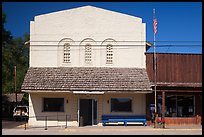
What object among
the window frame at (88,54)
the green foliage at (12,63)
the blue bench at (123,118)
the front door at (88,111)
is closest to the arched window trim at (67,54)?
the window frame at (88,54)

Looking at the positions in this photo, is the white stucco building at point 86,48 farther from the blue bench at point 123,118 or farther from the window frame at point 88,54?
the blue bench at point 123,118

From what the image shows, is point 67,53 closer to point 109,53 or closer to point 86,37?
point 86,37

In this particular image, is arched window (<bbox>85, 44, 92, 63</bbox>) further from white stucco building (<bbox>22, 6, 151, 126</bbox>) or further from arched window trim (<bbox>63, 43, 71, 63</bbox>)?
A: arched window trim (<bbox>63, 43, 71, 63</bbox>)

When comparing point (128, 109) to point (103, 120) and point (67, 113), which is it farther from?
A: point (67, 113)

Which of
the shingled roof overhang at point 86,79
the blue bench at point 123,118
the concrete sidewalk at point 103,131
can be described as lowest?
the concrete sidewalk at point 103,131

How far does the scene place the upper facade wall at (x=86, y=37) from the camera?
96.7ft

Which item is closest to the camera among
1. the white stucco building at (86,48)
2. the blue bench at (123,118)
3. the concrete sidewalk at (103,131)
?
the concrete sidewalk at (103,131)

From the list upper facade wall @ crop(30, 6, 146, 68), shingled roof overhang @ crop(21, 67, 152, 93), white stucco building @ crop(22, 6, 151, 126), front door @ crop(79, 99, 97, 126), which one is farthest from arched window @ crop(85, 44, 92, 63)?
front door @ crop(79, 99, 97, 126)

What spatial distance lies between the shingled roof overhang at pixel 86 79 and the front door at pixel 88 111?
5.05 feet

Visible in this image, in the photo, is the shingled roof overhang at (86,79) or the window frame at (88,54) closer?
the shingled roof overhang at (86,79)

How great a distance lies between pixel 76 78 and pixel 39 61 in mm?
3427

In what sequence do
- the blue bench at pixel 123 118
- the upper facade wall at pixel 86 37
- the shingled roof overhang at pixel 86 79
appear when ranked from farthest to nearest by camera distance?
the upper facade wall at pixel 86 37
the blue bench at pixel 123 118
the shingled roof overhang at pixel 86 79

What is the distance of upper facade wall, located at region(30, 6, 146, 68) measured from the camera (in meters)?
29.5

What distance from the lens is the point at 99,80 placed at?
2819 cm
